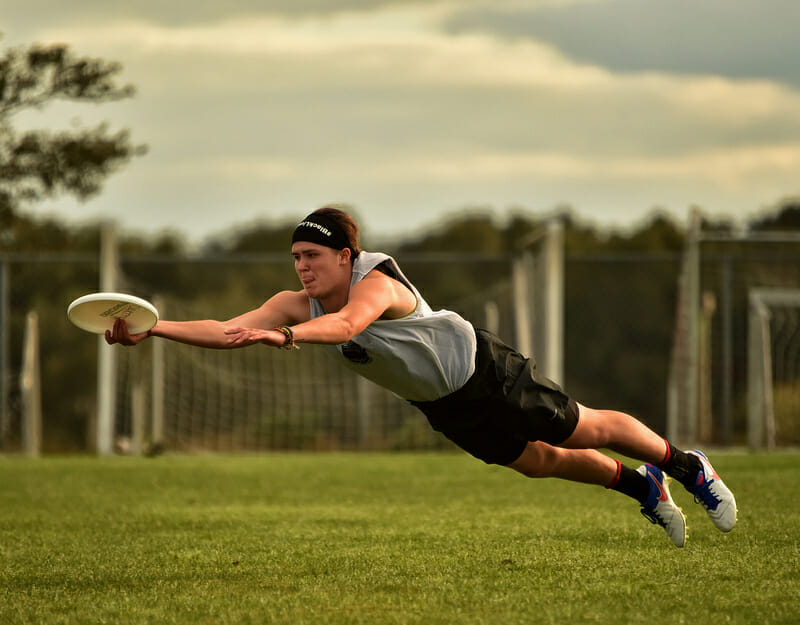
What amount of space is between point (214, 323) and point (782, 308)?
40.8ft

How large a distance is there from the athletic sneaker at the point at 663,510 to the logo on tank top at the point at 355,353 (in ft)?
5.34

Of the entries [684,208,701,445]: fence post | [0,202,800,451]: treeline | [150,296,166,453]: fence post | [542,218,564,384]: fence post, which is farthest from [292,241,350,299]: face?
[0,202,800,451]: treeline

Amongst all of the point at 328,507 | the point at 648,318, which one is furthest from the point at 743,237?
the point at 648,318

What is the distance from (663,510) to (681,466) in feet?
0.80

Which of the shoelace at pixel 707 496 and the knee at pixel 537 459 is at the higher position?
the knee at pixel 537 459

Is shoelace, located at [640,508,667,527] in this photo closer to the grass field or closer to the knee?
the grass field

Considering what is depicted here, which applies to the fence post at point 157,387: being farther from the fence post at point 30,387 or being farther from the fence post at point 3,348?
the fence post at point 3,348

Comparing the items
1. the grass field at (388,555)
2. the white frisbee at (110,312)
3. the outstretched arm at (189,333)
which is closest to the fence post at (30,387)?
the grass field at (388,555)

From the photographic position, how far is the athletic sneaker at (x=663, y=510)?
210 inches

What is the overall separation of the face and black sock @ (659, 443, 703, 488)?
1756 millimetres

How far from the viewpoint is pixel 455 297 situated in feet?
100

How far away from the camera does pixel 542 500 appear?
7637 mm

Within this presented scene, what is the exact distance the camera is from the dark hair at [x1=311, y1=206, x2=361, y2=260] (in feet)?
15.7

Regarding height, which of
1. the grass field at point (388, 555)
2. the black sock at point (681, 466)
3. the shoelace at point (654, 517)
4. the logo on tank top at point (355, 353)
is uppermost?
the logo on tank top at point (355, 353)
